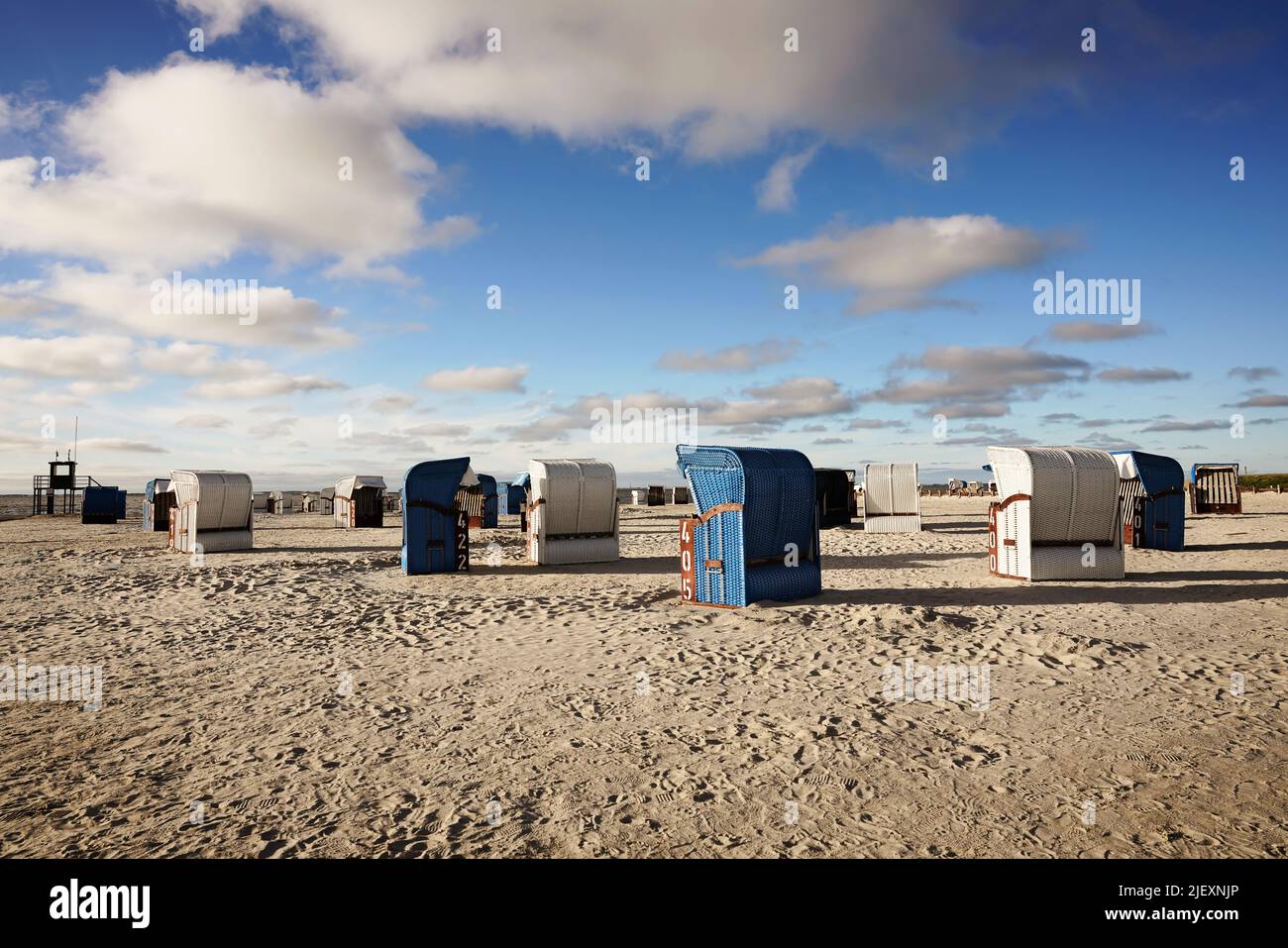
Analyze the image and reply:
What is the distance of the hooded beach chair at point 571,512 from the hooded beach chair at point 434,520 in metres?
2.02

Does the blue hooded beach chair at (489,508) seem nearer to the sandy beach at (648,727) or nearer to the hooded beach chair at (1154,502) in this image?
the sandy beach at (648,727)

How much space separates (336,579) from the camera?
17.8 metres

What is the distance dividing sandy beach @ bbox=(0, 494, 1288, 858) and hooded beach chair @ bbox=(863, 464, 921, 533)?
14.8 meters

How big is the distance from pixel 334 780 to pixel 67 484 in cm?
5663

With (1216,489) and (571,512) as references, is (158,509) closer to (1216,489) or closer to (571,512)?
(571,512)

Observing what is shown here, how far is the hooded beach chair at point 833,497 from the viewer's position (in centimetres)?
3234

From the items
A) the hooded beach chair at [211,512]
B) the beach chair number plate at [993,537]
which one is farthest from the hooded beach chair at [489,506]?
the beach chair number plate at [993,537]

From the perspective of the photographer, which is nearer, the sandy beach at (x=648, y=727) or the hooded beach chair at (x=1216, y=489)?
the sandy beach at (x=648, y=727)

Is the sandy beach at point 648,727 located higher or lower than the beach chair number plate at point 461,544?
lower

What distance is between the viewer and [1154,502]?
23234 mm

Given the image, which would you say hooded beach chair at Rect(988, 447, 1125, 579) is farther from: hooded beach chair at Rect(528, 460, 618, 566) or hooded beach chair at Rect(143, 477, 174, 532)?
hooded beach chair at Rect(143, 477, 174, 532)

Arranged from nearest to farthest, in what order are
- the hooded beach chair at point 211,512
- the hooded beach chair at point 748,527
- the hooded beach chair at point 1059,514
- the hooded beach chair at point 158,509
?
the hooded beach chair at point 748,527 < the hooded beach chair at point 1059,514 < the hooded beach chair at point 211,512 < the hooded beach chair at point 158,509

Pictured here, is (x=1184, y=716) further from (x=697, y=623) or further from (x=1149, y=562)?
(x=1149, y=562)

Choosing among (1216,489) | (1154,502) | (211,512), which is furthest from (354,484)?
(1216,489)
